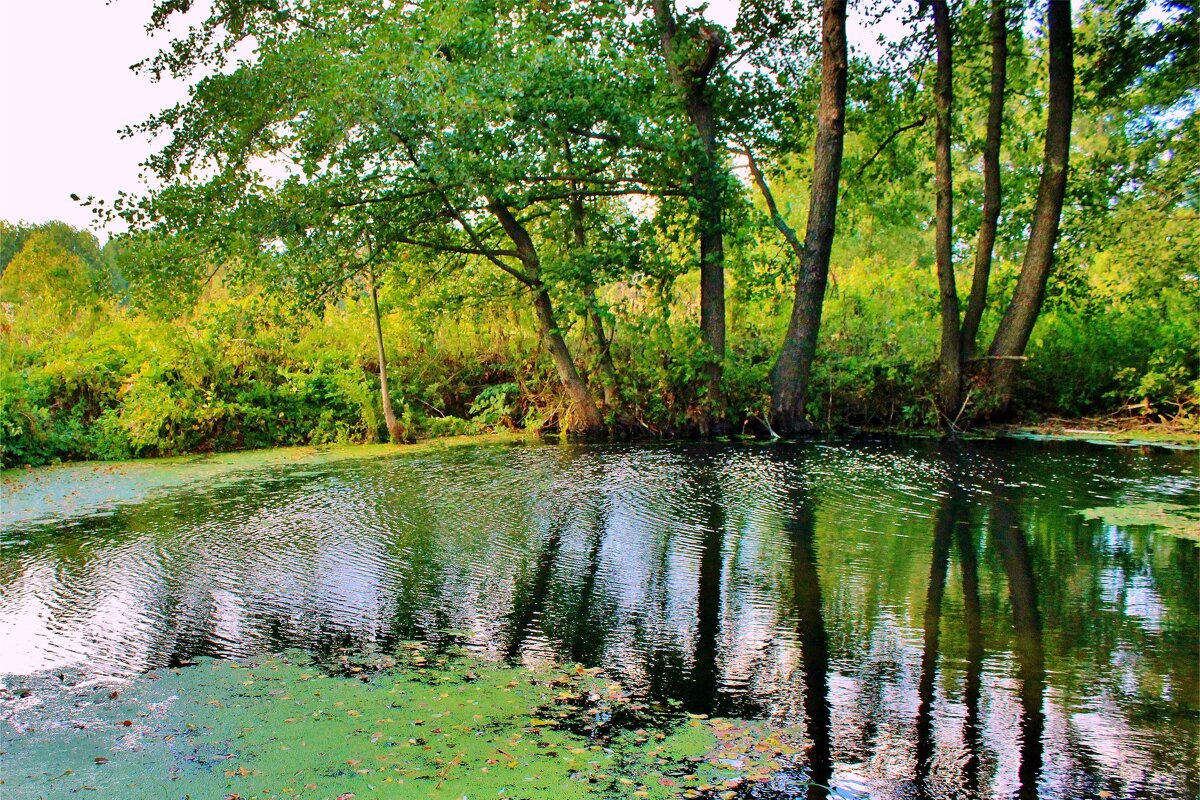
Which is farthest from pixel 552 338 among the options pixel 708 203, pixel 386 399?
pixel 708 203

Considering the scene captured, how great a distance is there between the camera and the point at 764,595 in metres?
5.71

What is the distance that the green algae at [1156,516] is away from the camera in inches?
283

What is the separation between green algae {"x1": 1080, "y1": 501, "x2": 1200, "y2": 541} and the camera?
7.19 meters

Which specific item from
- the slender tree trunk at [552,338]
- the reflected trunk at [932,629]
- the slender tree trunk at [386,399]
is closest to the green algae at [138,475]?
the slender tree trunk at [386,399]

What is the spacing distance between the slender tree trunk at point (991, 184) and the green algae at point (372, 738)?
446 inches

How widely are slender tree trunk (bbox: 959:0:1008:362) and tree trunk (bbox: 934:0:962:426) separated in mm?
242

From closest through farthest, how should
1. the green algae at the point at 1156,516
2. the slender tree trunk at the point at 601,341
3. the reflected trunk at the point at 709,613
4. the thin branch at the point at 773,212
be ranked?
the reflected trunk at the point at 709,613 < the green algae at the point at 1156,516 < the slender tree trunk at the point at 601,341 < the thin branch at the point at 773,212

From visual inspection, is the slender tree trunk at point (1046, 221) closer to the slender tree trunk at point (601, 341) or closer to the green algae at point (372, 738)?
the slender tree trunk at point (601, 341)

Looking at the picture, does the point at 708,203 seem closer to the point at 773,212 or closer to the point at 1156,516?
the point at 773,212

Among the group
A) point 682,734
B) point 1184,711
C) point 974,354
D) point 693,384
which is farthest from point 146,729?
point 974,354

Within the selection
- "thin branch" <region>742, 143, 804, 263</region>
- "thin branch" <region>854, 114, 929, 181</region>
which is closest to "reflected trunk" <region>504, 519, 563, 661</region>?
"thin branch" <region>742, 143, 804, 263</region>

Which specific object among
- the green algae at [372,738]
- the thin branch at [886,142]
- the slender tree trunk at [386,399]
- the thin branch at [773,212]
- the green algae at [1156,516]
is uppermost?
the thin branch at [886,142]

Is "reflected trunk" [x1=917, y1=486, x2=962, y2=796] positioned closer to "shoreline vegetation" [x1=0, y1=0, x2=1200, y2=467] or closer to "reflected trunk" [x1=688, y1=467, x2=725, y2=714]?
"reflected trunk" [x1=688, y1=467, x2=725, y2=714]

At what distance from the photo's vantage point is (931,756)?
11.3 ft
